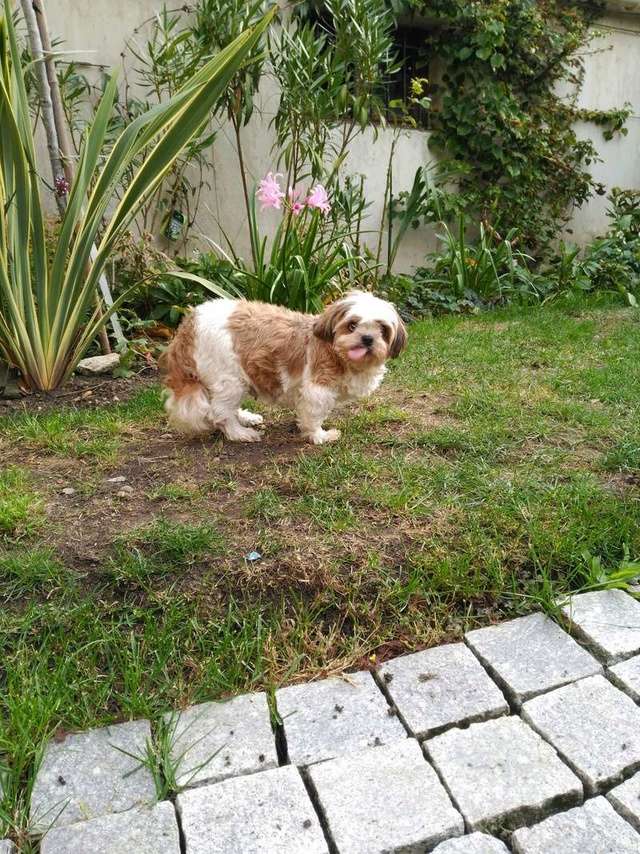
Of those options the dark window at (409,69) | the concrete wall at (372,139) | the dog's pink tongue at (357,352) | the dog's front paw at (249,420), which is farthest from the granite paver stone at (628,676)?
the dark window at (409,69)

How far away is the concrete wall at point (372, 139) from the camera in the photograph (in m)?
5.93

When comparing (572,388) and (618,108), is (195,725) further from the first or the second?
(618,108)

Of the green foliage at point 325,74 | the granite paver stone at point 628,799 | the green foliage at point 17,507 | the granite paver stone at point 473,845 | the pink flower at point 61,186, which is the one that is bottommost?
the green foliage at point 17,507

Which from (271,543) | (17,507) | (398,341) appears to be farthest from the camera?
(398,341)

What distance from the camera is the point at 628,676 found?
188cm

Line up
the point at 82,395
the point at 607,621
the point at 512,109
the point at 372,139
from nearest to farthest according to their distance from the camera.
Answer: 1. the point at 607,621
2. the point at 82,395
3. the point at 372,139
4. the point at 512,109

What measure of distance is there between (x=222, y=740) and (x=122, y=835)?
0.33 meters

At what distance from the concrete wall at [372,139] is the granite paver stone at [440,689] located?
4.15 m

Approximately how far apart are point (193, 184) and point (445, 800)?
6.32m

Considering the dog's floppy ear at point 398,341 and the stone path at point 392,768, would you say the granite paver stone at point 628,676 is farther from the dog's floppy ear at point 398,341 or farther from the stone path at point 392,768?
the dog's floppy ear at point 398,341

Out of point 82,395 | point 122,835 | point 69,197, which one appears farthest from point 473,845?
point 69,197

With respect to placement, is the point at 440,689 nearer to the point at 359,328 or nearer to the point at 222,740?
the point at 222,740

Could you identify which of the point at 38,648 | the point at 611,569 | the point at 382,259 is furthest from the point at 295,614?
the point at 382,259

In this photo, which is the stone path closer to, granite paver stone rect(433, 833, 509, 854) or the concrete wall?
granite paver stone rect(433, 833, 509, 854)
